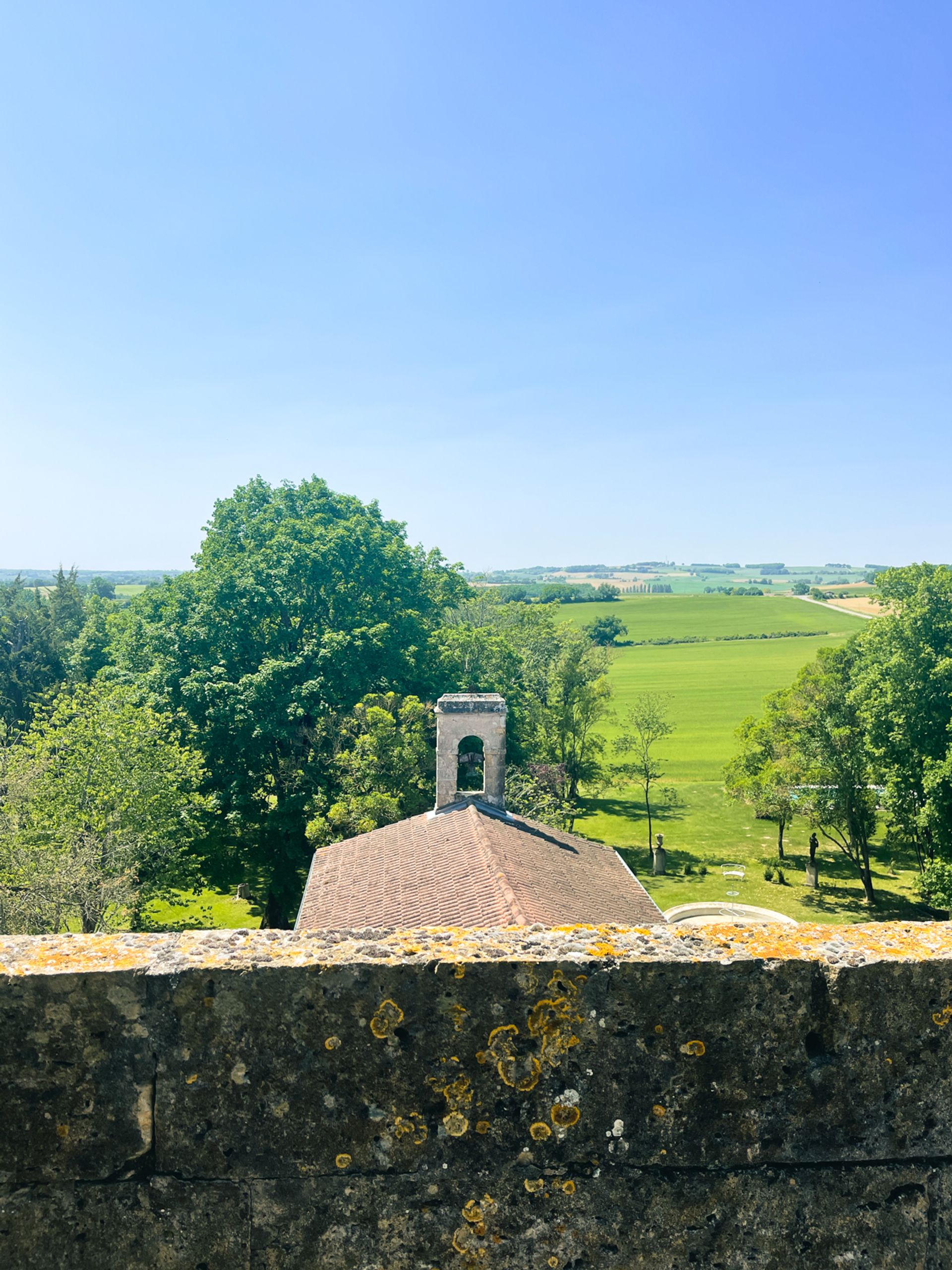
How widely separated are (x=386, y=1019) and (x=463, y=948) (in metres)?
0.36

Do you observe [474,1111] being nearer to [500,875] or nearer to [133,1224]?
[133,1224]

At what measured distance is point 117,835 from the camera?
18469mm

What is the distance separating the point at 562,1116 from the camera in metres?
2.83

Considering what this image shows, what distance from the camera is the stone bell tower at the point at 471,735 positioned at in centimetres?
1934

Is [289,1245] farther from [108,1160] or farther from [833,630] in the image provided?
[833,630]

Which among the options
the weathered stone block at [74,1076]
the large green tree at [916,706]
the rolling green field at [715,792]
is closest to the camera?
the weathered stone block at [74,1076]

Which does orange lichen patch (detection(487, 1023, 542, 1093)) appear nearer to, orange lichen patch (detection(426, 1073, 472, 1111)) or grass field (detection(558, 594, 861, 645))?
orange lichen patch (detection(426, 1073, 472, 1111))

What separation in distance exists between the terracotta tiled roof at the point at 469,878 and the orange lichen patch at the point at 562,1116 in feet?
29.4

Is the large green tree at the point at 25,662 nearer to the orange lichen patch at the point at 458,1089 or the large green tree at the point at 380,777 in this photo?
the large green tree at the point at 380,777

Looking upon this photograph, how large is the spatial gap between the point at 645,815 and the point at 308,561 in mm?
25026

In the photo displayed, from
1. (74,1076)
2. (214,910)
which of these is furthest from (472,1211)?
(214,910)

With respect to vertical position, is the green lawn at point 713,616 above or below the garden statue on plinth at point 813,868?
above

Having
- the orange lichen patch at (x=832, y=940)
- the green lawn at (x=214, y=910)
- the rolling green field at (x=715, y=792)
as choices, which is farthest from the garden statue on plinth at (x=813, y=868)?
the orange lichen patch at (x=832, y=940)

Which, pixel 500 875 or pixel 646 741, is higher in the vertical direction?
pixel 500 875
